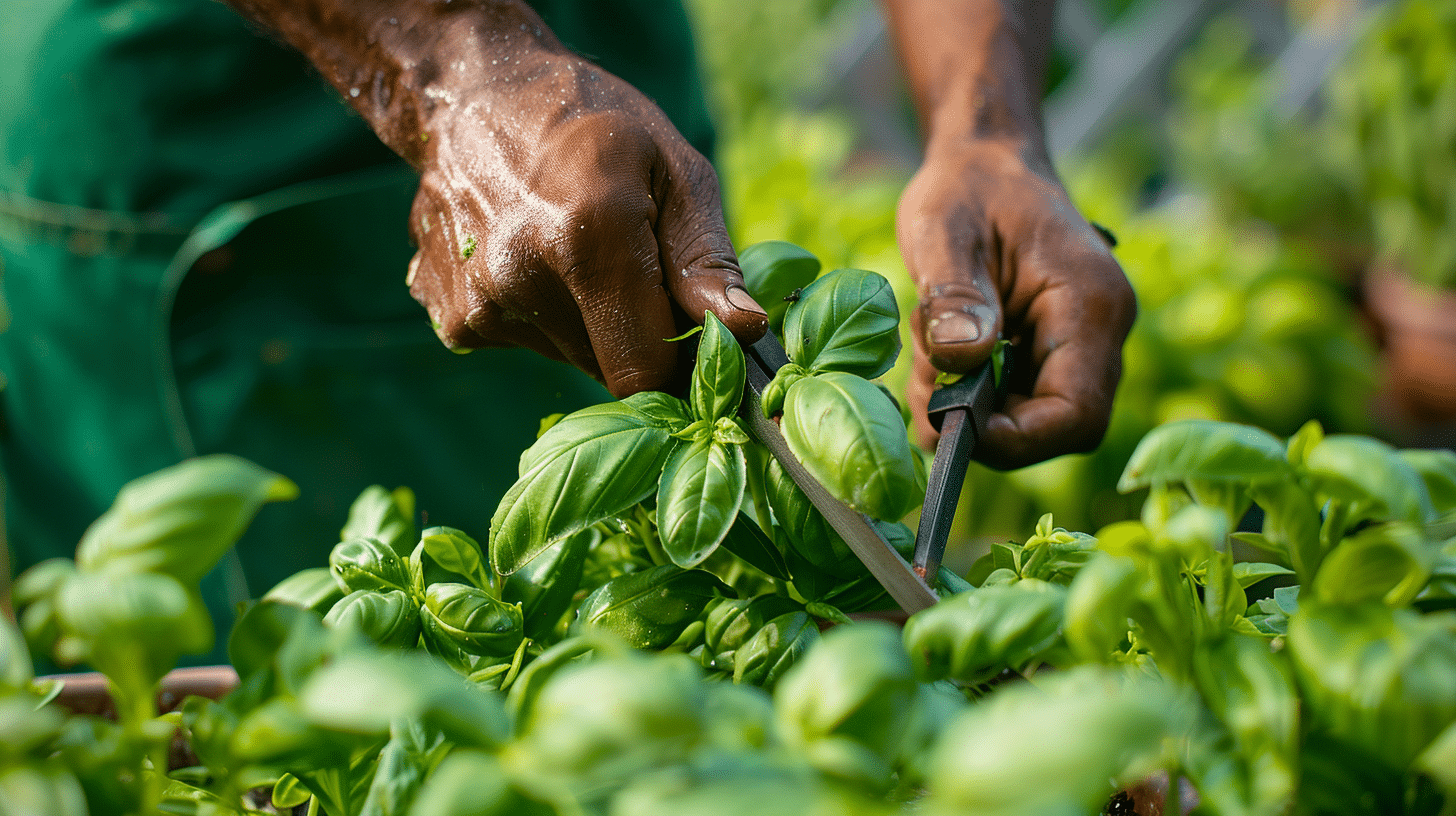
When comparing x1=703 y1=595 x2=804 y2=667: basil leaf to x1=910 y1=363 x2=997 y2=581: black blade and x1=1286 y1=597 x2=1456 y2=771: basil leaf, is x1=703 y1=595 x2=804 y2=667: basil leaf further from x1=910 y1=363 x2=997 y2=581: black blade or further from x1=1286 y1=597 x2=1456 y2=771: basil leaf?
x1=1286 y1=597 x2=1456 y2=771: basil leaf

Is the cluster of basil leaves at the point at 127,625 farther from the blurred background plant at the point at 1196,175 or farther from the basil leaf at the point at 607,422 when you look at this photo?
the blurred background plant at the point at 1196,175

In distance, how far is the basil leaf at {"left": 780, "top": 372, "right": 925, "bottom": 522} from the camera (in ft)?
1.30

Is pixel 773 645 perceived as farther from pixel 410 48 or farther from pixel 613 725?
pixel 410 48

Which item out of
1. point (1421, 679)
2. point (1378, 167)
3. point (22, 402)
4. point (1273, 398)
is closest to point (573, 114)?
point (1421, 679)

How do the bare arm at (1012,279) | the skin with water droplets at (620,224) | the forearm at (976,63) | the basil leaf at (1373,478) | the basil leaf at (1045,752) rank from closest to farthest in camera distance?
the basil leaf at (1045,752), the basil leaf at (1373,478), the skin with water droplets at (620,224), the bare arm at (1012,279), the forearm at (976,63)

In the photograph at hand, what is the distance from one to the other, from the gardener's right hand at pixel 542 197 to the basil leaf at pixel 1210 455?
204 mm

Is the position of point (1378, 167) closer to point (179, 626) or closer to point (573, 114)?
point (573, 114)

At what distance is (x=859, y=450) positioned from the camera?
1.30 feet

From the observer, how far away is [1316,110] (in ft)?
8.05

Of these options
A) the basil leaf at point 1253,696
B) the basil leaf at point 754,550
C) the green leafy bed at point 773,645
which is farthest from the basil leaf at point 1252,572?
the basil leaf at point 754,550

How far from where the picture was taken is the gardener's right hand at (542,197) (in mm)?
528

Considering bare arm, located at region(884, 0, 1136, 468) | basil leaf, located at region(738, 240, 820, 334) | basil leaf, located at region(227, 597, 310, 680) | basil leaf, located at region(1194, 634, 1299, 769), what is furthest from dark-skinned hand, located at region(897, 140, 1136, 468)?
basil leaf, located at region(227, 597, 310, 680)

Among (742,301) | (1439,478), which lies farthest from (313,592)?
(1439,478)

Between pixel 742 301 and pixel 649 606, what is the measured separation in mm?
158
